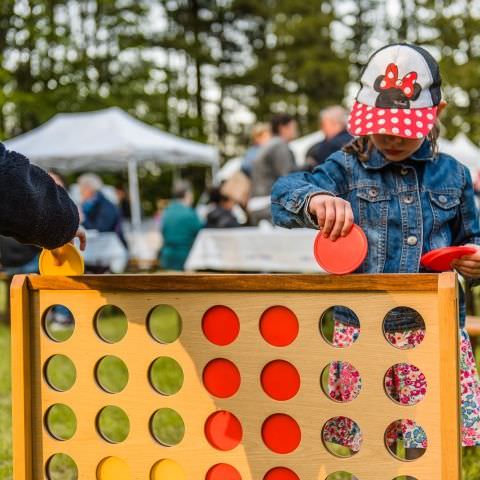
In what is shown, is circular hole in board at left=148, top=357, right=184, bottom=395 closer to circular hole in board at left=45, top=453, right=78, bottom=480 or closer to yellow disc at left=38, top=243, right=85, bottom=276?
circular hole in board at left=45, top=453, right=78, bottom=480

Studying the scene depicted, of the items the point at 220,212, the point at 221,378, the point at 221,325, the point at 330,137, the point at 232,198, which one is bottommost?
the point at 221,378

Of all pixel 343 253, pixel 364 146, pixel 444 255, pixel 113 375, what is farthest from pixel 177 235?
pixel 343 253

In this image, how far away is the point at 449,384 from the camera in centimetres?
146

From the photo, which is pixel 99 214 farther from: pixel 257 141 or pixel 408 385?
pixel 408 385

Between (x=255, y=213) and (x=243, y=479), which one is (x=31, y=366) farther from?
(x=255, y=213)

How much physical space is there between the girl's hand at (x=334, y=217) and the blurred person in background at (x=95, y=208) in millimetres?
6332

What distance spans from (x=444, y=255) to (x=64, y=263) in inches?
32.9

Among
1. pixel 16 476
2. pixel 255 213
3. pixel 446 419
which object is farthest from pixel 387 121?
pixel 255 213

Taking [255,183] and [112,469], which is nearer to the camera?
[112,469]

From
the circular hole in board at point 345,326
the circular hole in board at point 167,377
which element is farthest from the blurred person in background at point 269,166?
the circular hole in board at point 345,326

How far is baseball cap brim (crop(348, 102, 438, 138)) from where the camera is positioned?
6.11 feet

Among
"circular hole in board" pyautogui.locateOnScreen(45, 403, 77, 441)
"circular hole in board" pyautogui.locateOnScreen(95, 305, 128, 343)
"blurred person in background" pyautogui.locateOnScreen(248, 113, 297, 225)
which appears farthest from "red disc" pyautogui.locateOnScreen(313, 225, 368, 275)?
"circular hole in board" pyautogui.locateOnScreen(95, 305, 128, 343)

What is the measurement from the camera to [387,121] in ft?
6.16

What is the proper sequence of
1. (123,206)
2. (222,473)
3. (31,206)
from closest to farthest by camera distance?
(31,206) < (222,473) < (123,206)
